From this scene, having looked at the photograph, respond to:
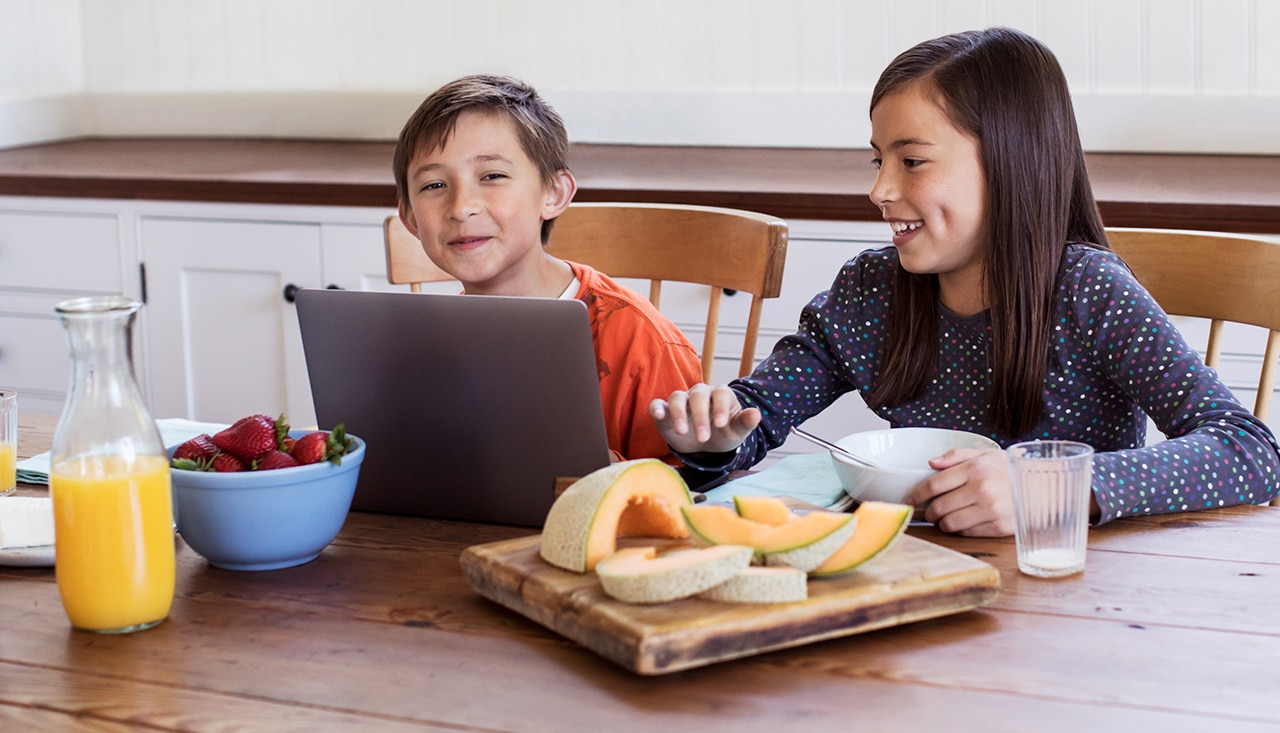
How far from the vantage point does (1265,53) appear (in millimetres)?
2346

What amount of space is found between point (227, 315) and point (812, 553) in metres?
1.90

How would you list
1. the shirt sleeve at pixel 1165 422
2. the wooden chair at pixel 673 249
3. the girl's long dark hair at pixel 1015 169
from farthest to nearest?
the wooden chair at pixel 673 249 < the girl's long dark hair at pixel 1015 169 < the shirt sleeve at pixel 1165 422

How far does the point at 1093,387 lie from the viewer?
4.41 ft

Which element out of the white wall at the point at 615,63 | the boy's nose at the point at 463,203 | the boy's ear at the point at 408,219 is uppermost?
the white wall at the point at 615,63

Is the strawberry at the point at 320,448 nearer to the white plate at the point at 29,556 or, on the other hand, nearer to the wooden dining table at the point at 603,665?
the wooden dining table at the point at 603,665

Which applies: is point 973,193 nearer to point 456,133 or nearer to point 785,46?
point 456,133

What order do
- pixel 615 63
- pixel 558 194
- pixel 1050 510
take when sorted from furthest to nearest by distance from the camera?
pixel 615 63, pixel 558 194, pixel 1050 510

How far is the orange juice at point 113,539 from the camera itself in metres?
0.81

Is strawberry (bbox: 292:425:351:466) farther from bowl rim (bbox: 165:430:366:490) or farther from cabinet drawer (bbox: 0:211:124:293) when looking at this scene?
cabinet drawer (bbox: 0:211:124:293)

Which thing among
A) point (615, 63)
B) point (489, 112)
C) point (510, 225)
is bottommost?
point (510, 225)

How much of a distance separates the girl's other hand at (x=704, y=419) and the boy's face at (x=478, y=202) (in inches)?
14.7

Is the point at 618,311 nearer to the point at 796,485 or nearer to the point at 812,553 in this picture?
the point at 796,485

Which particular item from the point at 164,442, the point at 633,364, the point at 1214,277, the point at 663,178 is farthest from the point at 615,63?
the point at 164,442

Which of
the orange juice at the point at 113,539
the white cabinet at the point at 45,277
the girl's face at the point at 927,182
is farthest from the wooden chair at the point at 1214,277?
the white cabinet at the point at 45,277
